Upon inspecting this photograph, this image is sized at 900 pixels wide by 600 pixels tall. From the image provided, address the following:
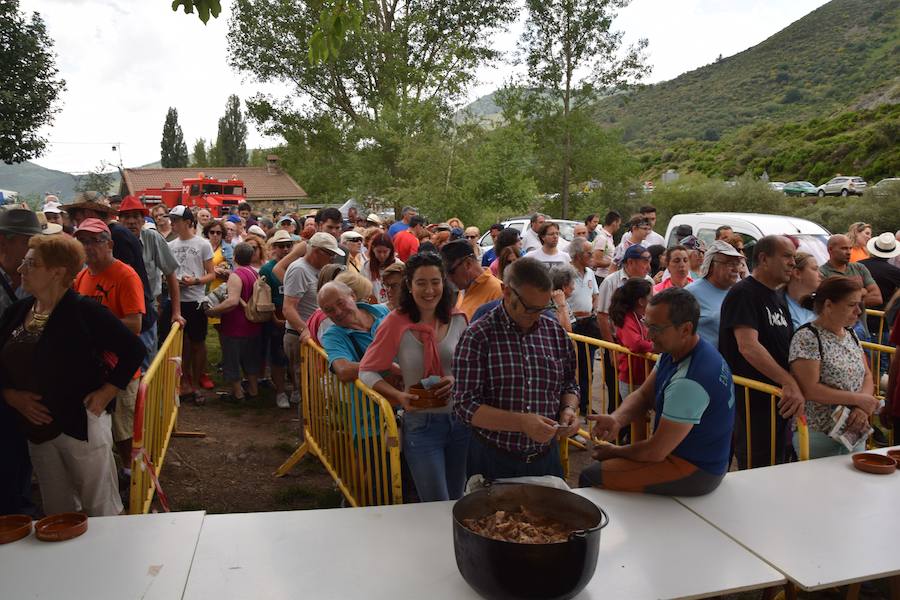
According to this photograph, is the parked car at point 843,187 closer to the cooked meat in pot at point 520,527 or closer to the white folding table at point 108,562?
the cooked meat in pot at point 520,527

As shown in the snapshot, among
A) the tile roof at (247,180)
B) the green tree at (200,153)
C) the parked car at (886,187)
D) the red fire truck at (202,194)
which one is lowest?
the parked car at (886,187)

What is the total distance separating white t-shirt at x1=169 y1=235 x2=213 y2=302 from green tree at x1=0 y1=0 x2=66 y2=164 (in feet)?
47.6

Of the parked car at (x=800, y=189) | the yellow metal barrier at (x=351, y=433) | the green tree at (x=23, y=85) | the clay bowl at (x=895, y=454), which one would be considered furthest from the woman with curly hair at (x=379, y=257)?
the parked car at (x=800, y=189)

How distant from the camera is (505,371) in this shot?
10.2ft

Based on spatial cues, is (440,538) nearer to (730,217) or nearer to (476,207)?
(730,217)

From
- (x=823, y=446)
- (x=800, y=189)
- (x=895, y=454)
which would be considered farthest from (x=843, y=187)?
(x=895, y=454)

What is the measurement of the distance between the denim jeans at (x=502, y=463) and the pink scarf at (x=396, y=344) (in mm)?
498

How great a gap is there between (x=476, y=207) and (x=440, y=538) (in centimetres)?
1579

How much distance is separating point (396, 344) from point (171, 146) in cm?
9358

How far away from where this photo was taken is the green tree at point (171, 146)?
3420 inches

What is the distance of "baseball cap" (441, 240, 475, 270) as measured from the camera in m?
4.89

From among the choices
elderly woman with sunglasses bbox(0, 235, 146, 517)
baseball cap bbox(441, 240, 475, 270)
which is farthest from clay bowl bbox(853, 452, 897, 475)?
elderly woman with sunglasses bbox(0, 235, 146, 517)

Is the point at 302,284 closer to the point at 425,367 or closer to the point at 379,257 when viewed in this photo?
the point at 379,257

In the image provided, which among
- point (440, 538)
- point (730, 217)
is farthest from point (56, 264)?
point (730, 217)
